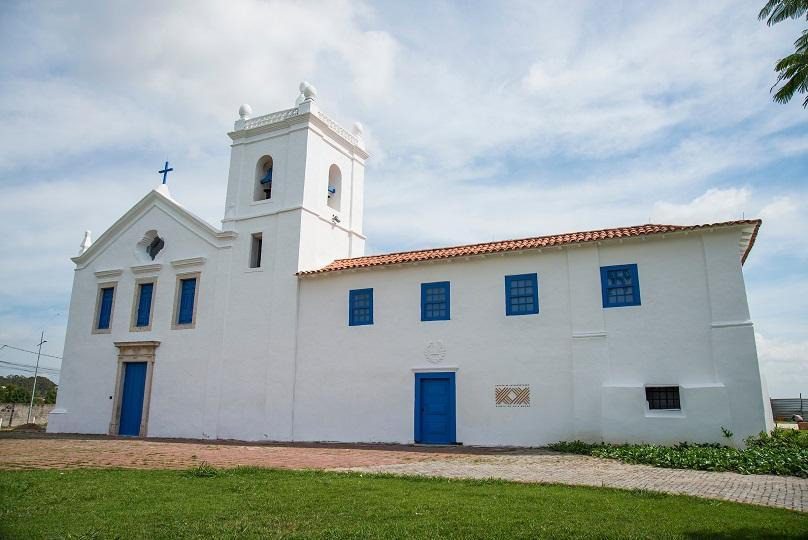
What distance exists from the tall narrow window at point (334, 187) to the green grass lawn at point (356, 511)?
14.3m

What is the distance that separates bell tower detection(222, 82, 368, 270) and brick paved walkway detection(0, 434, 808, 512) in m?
7.23

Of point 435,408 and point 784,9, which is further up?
point 784,9

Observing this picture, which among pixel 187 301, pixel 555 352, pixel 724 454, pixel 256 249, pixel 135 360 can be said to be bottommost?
pixel 724 454

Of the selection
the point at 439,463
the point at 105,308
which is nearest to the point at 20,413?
the point at 105,308

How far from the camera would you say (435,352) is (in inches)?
646

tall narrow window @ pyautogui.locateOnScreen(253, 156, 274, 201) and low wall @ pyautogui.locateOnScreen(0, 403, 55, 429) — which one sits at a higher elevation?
tall narrow window @ pyautogui.locateOnScreen(253, 156, 274, 201)

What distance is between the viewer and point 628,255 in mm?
14789

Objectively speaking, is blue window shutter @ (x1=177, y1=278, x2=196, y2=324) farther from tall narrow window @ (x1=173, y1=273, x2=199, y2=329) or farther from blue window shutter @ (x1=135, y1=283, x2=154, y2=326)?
blue window shutter @ (x1=135, y1=283, x2=154, y2=326)

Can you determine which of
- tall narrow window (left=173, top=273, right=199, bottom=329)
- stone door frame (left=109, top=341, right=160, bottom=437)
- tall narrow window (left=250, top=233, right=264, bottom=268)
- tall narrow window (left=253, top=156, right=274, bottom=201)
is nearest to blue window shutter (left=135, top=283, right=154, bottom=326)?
stone door frame (left=109, top=341, right=160, bottom=437)

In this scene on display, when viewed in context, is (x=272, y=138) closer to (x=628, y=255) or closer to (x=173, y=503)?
(x=628, y=255)

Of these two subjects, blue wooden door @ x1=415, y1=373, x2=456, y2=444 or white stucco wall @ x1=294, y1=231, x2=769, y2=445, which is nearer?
white stucco wall @ x1=294, y1=231, x2=769, y2=445

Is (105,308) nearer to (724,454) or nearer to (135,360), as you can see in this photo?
(135,360)

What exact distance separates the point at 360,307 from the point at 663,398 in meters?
8.47

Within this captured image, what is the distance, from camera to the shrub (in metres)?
10.1
